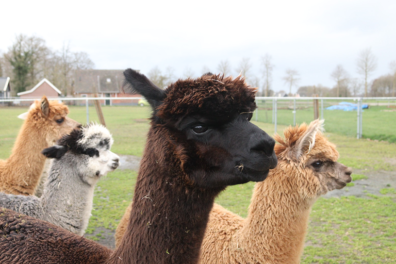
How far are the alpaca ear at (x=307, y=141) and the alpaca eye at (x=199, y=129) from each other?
1.71 metres

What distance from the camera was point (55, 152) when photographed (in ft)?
11.0

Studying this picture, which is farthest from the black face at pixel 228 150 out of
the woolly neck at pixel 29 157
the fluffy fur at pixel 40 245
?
the woolly neck at pixel 29 157

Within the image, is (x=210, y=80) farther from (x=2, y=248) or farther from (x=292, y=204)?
(x=292, y=204)

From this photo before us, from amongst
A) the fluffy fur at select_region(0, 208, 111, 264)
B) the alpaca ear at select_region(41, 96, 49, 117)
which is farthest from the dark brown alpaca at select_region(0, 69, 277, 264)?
the alpaca ear at select_region(41, 96, 49, 117)

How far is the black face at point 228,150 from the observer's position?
4.89ft

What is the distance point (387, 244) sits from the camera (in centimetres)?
420

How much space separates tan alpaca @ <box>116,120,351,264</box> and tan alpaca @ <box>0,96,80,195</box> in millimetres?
2772

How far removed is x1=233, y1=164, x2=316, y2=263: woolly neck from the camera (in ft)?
8.54

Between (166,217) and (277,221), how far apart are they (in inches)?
58.7

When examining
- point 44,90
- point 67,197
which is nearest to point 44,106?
point 67,197

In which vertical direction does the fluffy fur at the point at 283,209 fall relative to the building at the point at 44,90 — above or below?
below

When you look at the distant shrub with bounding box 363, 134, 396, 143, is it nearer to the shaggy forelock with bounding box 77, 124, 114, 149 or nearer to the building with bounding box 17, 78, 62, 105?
the shaggy forelock with bounding box 77, 124, 114, 149

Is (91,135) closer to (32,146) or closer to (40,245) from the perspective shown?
(32,146)

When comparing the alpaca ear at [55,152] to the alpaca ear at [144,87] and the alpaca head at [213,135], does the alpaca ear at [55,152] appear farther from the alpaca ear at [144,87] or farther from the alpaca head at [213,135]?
the alpaca head at [213,135]
